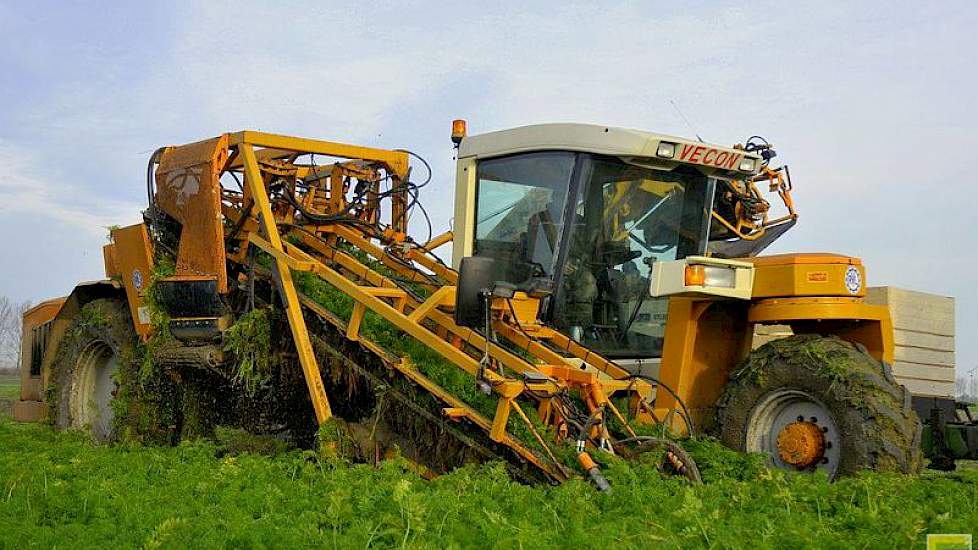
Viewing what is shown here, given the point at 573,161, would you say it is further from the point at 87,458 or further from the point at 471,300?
the point at 87,458

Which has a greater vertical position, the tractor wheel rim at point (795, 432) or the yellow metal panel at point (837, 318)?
the yellow metal panel at point (837, 318)

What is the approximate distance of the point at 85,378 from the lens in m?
→ 8.00

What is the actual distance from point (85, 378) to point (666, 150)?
5.29 m

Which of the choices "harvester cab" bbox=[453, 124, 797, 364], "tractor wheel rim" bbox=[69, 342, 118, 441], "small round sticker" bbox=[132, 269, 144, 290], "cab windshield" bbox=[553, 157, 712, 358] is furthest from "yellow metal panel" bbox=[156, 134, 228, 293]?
"cab windshield" bbox=[553, 157, 712, 358]

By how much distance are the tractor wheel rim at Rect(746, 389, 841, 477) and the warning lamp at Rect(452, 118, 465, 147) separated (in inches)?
139

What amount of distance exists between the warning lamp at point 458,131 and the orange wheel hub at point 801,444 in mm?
3720

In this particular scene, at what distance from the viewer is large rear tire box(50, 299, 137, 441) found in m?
7.90

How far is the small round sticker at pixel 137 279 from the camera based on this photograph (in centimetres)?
731

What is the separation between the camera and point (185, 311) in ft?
22.8

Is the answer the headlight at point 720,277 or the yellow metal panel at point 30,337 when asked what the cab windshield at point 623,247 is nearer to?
the headlight at point 720,277

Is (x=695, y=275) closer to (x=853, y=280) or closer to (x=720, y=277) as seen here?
(x=720, y=277)

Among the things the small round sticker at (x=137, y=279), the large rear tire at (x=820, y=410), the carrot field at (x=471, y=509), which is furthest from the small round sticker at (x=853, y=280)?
the small round sticker at (x=137, y=279)

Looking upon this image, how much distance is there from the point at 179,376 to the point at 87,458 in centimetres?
140

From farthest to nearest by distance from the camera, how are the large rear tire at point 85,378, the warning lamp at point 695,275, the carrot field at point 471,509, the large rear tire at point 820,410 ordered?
1. the large rear tire at point 85,378
2. the warning lamp at point 695,275
3. the large rear tire at point 820,410
4. the carrot field at point 471,509
